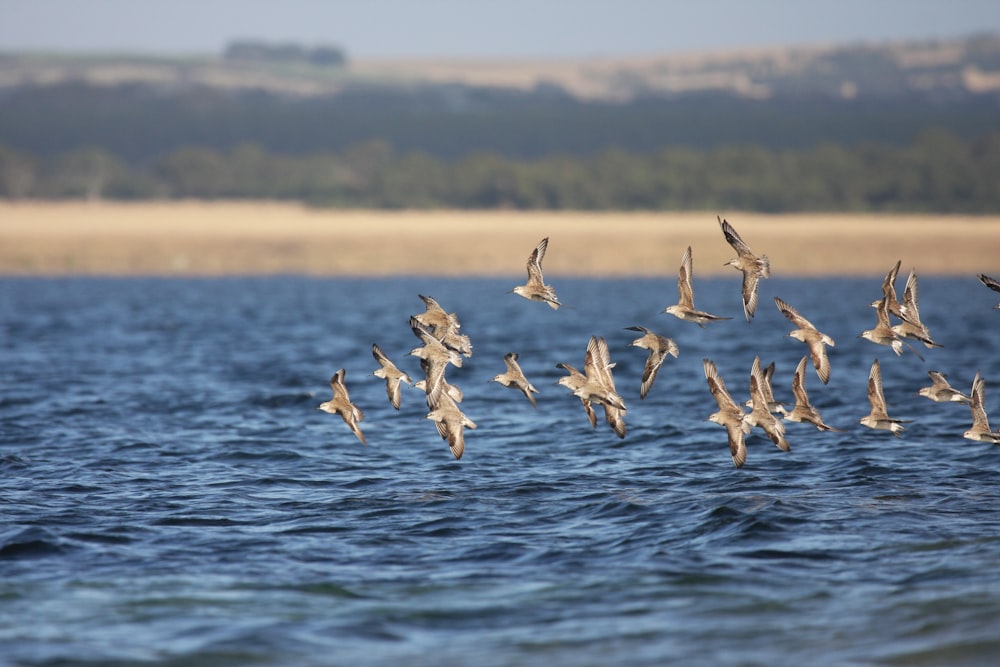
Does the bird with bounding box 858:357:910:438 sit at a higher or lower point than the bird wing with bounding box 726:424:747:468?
higher

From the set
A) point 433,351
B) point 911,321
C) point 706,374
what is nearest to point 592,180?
point 706,374

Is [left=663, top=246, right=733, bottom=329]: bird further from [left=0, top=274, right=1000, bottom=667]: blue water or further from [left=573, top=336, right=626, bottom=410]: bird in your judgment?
[left=0, top=274, right=1000, bottom=667]: blue water

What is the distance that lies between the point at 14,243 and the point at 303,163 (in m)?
47.5

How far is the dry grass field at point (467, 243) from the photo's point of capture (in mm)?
88750

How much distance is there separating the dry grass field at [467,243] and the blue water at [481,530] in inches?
2224

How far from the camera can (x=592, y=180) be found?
11781 cm

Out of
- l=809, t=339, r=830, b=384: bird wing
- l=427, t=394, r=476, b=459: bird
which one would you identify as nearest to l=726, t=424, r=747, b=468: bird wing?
l=809, t=339, r=830, b=384: bird wing

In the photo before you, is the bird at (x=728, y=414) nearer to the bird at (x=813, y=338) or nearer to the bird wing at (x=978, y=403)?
the bird at (x=813, y=338)

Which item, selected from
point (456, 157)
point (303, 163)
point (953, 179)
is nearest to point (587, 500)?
point (953, 179)

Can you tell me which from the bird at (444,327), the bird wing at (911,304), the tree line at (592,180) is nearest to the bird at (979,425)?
the bird wing at (911,304)

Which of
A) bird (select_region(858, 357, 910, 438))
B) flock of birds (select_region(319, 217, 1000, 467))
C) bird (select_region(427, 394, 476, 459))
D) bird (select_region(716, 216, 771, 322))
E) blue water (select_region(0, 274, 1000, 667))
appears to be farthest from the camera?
bird (select_region(427, 394, 476, 459))

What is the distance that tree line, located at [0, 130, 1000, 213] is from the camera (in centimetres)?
→ 11206

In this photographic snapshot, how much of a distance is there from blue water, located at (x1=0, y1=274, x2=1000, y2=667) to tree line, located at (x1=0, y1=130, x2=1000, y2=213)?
80432mm

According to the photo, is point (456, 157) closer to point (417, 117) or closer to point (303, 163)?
point (417, 117)
